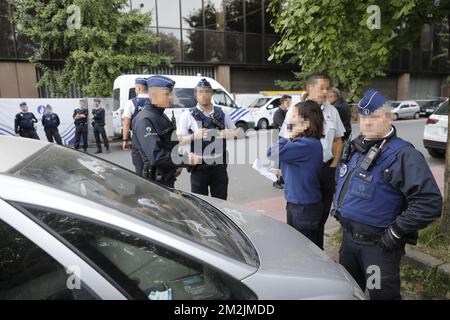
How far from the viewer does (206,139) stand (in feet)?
12.2

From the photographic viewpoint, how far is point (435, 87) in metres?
31.3

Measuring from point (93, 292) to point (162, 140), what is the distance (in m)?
2.10

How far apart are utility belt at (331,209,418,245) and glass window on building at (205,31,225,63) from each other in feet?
59.7

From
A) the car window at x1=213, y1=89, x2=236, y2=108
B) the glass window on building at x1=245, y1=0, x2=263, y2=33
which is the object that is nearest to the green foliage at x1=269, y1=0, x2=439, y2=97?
the car window at x1=213, y1=89, x2=236, y2=108

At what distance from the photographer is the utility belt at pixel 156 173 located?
10.7ft

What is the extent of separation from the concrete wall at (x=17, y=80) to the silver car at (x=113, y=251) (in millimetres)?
15657

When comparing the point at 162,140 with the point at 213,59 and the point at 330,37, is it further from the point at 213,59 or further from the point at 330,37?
the point at 213,59

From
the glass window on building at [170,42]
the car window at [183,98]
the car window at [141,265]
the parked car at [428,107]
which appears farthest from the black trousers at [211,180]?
the parked car at [428,107]

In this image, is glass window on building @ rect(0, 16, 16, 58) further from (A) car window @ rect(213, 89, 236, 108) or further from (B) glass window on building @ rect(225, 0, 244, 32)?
(B) glass window on building @ rect(225, 0, 244, 32)

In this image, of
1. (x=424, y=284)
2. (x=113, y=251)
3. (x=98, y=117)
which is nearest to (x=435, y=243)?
(x=424, y=284)

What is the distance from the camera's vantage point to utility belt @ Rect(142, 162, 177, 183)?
3.26 m

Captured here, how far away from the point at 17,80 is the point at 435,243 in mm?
16540

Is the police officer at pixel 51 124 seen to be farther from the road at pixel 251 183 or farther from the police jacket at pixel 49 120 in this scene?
the road at pixel 251 183
